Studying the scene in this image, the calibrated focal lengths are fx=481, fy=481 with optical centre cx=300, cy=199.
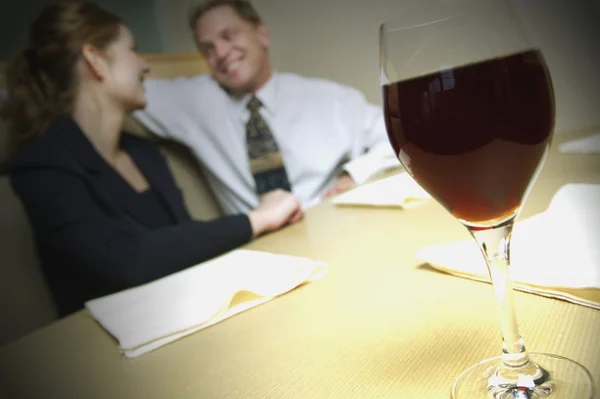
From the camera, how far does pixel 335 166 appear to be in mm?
1669

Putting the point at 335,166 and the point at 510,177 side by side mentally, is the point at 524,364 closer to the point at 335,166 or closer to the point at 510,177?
the point at 510,177

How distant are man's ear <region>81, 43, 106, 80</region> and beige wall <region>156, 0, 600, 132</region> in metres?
0.73

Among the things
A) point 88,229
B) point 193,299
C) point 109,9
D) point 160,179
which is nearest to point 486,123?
point 193,299

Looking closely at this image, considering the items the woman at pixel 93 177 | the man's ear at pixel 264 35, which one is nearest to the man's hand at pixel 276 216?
the woman at pixel 93 177

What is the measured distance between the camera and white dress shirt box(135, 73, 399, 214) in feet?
5.15

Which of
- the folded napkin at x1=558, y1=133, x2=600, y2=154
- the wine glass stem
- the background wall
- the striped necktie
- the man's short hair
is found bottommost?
the striped necktie

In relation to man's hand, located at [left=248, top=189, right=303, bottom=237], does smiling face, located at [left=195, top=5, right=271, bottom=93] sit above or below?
above

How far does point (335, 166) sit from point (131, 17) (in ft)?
4.36

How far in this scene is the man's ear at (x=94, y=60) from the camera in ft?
4.23

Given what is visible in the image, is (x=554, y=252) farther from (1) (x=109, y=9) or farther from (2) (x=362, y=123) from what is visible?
(1) (x=109, y=9)

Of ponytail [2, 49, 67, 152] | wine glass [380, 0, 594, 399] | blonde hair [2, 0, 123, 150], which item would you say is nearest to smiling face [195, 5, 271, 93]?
blonde hair [2, 0, 123, 150]

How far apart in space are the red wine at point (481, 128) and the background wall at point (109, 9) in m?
1.69

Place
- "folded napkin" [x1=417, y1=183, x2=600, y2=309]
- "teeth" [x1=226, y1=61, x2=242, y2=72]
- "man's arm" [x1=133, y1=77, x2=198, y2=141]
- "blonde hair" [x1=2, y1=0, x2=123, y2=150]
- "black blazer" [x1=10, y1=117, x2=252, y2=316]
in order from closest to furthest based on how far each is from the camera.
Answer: "folded napkin" [x1=417, y1=183, x2=600, y2=309] < "black blazer" [x1=10, y1=117, x2=252, y2=316] < "blonde hair" [x1=2, y1=0, x2=123, y2=150] < "man's arm" [x1=133, y1=77, x2=198, y2=141] < "teeth" [x1=226, y1=61, x2=242, y2=72]

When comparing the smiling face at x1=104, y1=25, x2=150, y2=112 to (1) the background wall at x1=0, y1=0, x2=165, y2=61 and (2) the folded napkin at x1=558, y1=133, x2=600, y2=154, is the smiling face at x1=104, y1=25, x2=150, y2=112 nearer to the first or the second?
(1) the background wall at x1=0, y1=0, x2=165, y2=61
